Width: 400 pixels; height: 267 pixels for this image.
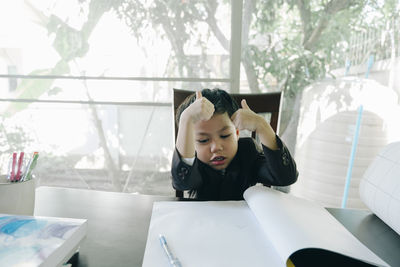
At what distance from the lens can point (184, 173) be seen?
2.47ft

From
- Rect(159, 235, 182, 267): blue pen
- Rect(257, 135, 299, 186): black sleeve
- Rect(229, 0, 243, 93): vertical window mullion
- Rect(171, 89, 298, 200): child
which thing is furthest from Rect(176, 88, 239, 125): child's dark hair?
Rect(229, 0, 243, 93): vertical window mullion

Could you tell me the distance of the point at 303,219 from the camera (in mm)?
532

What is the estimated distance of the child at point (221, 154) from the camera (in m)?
0.70

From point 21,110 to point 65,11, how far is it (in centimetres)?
73

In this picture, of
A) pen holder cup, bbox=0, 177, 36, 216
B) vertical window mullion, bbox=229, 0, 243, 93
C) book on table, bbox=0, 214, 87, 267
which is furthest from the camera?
vertical window mullion, bbox=229, 0, 243, 93

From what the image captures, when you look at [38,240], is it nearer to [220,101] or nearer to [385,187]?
[220,101]

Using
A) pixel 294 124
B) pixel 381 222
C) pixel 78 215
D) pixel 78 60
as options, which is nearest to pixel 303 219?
pixel 381 222

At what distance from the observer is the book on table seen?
409 mm

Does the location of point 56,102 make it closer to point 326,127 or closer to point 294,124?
point 294,124

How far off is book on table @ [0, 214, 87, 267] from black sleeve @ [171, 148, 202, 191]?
278mm

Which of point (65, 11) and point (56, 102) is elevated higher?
point (65, 11)

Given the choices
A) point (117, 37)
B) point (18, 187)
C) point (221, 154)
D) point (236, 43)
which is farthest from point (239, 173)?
point (117, 37)

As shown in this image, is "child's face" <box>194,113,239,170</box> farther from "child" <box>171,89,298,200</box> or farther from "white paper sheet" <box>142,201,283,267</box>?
"white paper sheet" <box>142,201,283,267</box>

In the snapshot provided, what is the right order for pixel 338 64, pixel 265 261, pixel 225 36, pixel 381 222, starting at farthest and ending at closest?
pixel 338 64
pixel 225 36
pixel 381 222
pixel 265 261
